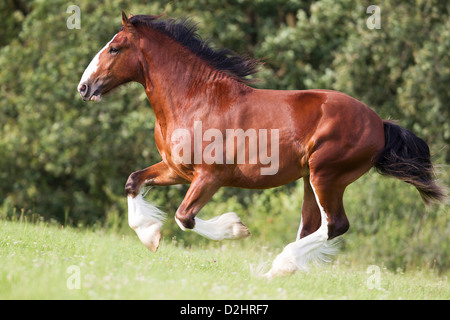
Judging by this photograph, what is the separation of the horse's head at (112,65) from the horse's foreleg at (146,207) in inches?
33.8

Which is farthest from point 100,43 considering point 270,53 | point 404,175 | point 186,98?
point 404,175

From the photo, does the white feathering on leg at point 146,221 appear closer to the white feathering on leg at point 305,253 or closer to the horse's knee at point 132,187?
the horse's knee at point 132,187

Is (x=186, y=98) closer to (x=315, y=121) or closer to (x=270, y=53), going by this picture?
(x=315, y=121)

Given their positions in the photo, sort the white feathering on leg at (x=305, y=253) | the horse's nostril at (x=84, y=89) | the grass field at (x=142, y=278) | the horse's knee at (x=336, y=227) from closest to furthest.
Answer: the grass field at (x=142, y=278)
the white feathering on leg at (x=305, y=253)
the horse's knee at (x=336, y=227)
the horse's nostril at (x=84, y=89)

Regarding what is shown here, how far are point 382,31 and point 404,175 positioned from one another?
787cm

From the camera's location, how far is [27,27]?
47.1 ft

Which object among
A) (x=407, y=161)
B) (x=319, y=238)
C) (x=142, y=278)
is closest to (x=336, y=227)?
(x=319, y=238)

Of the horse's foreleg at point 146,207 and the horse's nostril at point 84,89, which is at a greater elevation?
the horse's nostril at point 84,89

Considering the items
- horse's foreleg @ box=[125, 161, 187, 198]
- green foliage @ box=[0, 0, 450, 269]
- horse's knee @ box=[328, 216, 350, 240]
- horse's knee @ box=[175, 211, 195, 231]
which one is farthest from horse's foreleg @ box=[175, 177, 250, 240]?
green foliage @ box=[0, 0, 450, 269]

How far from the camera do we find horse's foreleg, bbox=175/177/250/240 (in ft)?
16.8

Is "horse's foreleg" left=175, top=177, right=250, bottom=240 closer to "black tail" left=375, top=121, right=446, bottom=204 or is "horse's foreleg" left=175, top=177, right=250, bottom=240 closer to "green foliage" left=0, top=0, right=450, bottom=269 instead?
"black tail" left=375, top=121, right=446, bottom=204

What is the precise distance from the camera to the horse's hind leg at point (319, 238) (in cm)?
511

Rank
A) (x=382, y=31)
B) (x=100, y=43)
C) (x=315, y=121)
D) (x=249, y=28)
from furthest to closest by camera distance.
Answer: (x=249, y=28) < (x=100, y=43) < (x=382, y=31) < (x=315, y=121)

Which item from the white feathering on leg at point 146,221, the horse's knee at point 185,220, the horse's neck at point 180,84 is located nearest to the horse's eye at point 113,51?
the horse's neck at point 180,84
